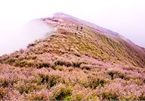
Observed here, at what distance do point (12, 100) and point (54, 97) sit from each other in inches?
45.3

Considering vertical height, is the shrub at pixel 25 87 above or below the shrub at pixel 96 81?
above

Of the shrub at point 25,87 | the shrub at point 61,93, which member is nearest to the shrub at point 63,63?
the shrub at point 25,87

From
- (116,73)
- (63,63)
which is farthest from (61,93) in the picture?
(63,63)

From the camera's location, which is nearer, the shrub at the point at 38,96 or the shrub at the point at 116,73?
the shrub at the point at 38,96

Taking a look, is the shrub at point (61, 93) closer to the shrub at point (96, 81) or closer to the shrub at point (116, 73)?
the shrub at point (96, 81)

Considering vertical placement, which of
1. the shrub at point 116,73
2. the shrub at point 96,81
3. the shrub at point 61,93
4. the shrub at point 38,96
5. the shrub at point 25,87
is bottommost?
the shrub at point 116,73

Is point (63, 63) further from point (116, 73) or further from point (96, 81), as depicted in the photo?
point (96, 81)

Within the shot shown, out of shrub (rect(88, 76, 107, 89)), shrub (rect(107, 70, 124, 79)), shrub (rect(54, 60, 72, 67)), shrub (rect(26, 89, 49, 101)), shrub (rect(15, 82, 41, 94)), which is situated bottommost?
shrub (rect(54, 60, 72, 67))

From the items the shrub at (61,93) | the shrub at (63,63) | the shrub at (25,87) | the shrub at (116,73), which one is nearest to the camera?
the shrub at (61,93)

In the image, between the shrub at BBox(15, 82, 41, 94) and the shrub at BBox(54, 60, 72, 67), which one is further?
the shrub at BBox(54, 60, 72, 67)

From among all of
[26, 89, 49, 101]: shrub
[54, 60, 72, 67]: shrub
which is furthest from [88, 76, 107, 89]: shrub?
[54, 60, 72, 67]: shrub

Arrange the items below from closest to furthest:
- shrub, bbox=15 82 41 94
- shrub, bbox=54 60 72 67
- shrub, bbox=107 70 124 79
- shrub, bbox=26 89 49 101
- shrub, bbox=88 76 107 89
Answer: shrub, bbox=26 89 49 101 → shrub, bbox=15 82 41 94 → shrub, bbox=88 76 107 89 → shrub, bbox=107 70 124 79 → shrub, bbox=54 60 72 67

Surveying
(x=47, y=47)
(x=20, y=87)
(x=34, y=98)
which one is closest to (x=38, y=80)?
(x=20, y=87)

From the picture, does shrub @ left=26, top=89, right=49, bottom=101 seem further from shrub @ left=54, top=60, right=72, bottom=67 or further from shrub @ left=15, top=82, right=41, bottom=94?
shrub @ left=54, top=60, right=72, bottom=67
